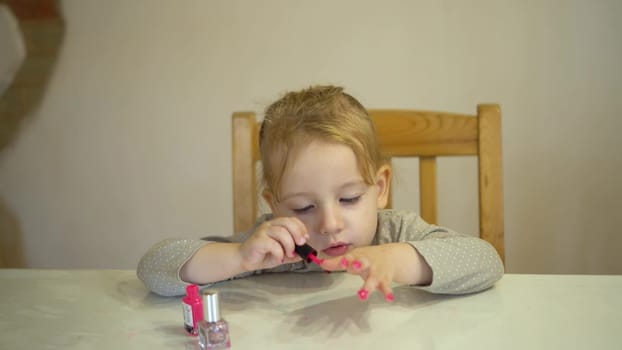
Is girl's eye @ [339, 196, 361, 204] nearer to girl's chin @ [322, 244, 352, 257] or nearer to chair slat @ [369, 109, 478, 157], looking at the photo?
girl's chin @ [322, 244, 352, 257]

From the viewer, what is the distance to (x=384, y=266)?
606 millimetres

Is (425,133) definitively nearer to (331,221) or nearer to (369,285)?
(331,221)

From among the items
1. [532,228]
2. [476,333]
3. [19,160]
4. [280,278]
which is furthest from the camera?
[19,160]

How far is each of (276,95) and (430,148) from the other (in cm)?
75

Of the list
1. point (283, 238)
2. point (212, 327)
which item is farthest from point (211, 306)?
point (283, 238)

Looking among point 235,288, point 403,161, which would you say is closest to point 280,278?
point 235,288

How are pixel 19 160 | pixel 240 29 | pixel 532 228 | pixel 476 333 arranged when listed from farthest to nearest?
pixel 19 160 < pixel 240 29 < pixel 532 228 < pixel 476 333

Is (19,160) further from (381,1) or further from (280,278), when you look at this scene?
(280,278)

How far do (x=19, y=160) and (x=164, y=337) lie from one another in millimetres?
1657

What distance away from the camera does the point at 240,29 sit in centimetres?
168

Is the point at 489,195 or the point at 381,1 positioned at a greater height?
the point at 381,1

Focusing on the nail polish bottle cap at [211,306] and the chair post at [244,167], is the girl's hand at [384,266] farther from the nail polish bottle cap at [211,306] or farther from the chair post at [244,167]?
the chair post at [244,167]

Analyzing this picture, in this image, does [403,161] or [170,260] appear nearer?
[170,260]

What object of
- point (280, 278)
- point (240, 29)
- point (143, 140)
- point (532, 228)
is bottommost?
point (532, 228)
